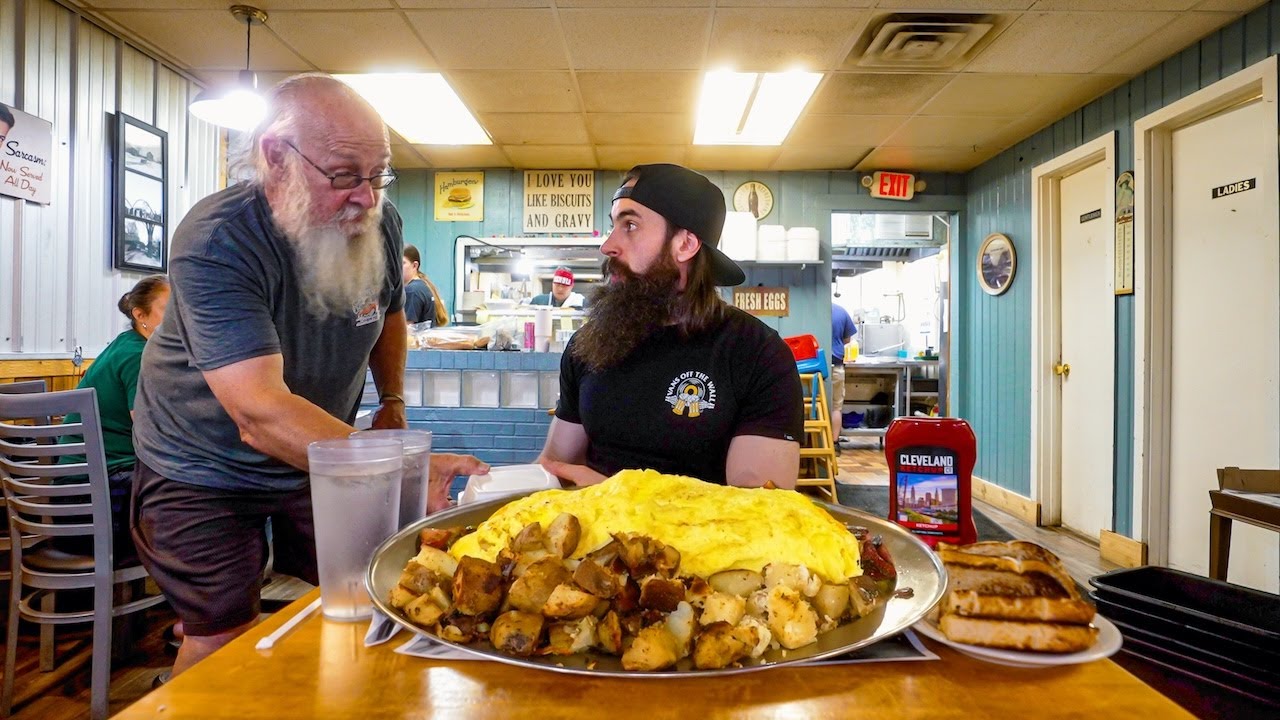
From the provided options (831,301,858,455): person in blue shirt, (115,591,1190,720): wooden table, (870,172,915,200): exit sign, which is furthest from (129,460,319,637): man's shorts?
(831,301,858,455): person in blue shirt

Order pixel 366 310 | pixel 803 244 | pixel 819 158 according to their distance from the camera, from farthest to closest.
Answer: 1. pixel 803 244
2. pixel 819 158
3. pixel 366 310

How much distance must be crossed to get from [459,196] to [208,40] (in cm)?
255

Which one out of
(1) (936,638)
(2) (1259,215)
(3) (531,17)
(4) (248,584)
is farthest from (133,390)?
(2) (1259,215)

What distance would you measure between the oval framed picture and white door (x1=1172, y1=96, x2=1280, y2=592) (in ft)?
5.13

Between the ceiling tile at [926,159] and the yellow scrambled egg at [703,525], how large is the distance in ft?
17.1

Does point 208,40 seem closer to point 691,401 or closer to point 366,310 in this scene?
point 366,310

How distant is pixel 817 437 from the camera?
5.46 metres

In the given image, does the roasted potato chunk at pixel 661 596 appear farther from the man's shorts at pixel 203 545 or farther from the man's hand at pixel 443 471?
the man's shorts at pixel 203 545

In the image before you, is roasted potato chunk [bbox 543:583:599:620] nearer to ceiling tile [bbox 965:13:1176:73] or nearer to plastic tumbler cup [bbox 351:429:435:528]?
plastic tumbler cup [bbox 351:429:435:528]

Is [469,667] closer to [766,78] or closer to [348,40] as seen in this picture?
[348,40]

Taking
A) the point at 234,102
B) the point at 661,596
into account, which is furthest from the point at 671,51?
the point at 661,596

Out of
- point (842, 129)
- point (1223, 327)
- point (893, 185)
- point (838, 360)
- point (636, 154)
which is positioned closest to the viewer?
point (1223, 327)

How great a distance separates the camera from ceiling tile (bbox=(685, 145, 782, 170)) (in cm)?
539

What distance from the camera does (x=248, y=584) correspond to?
1.40 metres
